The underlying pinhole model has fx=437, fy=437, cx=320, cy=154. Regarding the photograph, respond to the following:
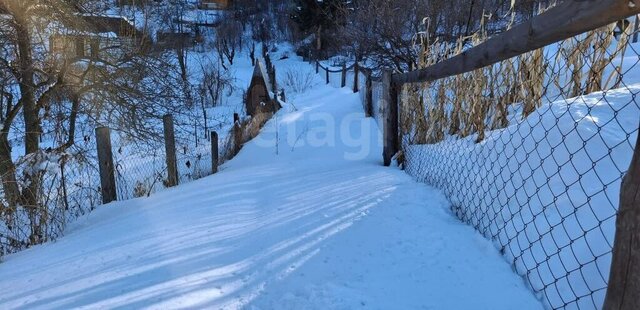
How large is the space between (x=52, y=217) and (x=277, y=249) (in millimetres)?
2815

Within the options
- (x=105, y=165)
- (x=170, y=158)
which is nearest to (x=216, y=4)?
(x=170, y=158)

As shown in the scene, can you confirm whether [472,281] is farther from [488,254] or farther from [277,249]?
[277,249]

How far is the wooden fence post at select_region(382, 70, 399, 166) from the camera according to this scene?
4.33 metres

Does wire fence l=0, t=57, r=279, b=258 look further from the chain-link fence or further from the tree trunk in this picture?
the chain-link fence

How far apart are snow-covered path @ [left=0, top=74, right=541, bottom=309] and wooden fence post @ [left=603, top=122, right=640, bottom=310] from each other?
2.22ft

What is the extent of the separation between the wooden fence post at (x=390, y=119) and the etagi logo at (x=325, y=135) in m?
0.75

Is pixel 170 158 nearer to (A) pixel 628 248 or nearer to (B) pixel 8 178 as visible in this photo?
(B) pixel 8 178

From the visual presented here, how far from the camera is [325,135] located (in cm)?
753

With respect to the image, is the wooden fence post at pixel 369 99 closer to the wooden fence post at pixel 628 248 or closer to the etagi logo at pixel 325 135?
the etagi logo at pixel 325 135

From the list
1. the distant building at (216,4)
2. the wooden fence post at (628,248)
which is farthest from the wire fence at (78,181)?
the distant building at (216,4)

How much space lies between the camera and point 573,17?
1300mm

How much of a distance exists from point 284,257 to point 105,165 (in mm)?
4125

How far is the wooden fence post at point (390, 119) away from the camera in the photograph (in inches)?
171

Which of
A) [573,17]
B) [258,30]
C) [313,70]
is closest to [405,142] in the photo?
[573,17]
